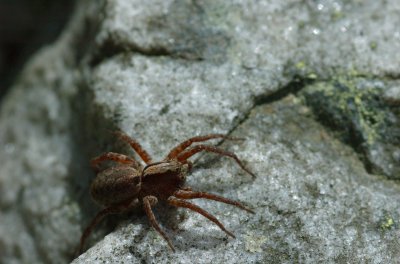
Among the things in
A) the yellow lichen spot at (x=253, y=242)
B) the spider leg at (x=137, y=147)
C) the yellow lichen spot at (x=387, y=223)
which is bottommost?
the yellow lichen spot at (x=253, y=242)

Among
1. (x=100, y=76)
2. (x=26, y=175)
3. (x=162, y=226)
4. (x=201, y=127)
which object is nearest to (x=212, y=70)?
(x=201, y=127)

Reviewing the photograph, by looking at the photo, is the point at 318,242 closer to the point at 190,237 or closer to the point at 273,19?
the point at 190,237

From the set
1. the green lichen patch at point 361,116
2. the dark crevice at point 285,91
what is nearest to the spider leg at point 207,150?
the dark crevice at point 285,91

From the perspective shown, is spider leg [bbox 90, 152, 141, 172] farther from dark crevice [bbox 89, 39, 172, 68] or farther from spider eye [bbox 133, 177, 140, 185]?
dark crevice [bbox 89, 39, 172, 68]

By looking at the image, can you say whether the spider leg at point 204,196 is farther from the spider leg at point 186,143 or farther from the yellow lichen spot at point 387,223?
the yellow lichen spot at point 387,223

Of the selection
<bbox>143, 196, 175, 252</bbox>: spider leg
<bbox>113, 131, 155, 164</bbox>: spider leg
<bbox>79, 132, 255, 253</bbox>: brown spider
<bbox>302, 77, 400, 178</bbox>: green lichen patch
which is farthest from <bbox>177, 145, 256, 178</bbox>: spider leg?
<bbox>302, 77, 400, 178</bbox>: green lichen patch
